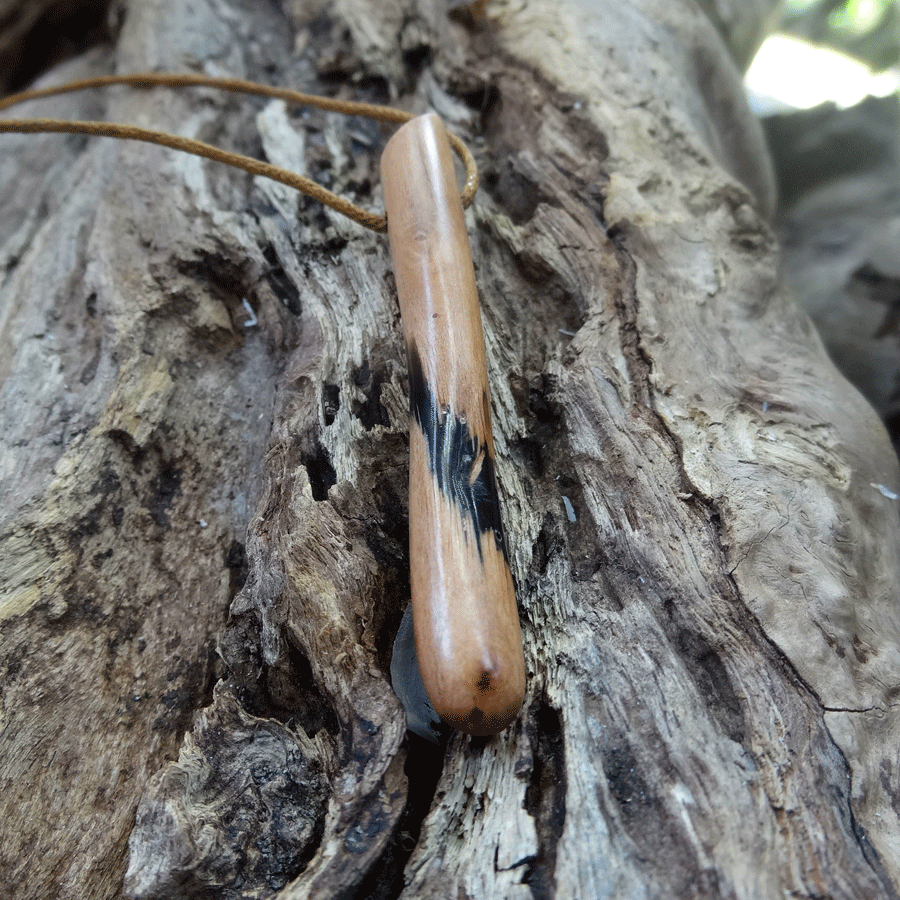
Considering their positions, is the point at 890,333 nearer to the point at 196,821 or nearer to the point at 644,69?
the point at 644,69

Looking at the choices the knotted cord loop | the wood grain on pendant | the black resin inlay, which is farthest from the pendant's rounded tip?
the knotted cord loop

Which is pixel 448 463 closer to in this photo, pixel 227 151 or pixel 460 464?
pixel 460 464

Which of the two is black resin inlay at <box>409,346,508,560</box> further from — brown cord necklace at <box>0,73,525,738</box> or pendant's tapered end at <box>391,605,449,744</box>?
pendant's tapered end at <box>391,605,449,744</box>

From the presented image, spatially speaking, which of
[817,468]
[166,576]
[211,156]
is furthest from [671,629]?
[211,156]

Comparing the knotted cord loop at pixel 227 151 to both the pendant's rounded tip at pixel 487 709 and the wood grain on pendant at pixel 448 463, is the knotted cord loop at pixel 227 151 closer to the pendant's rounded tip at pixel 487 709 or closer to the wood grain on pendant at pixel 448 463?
the wood grain on pendant at pixel 448 463

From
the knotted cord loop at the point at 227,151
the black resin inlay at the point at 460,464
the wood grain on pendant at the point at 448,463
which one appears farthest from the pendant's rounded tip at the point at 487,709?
the knotted cord loop at the point at 227,151

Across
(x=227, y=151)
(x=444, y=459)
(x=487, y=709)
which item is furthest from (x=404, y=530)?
(x=227, y=151)
